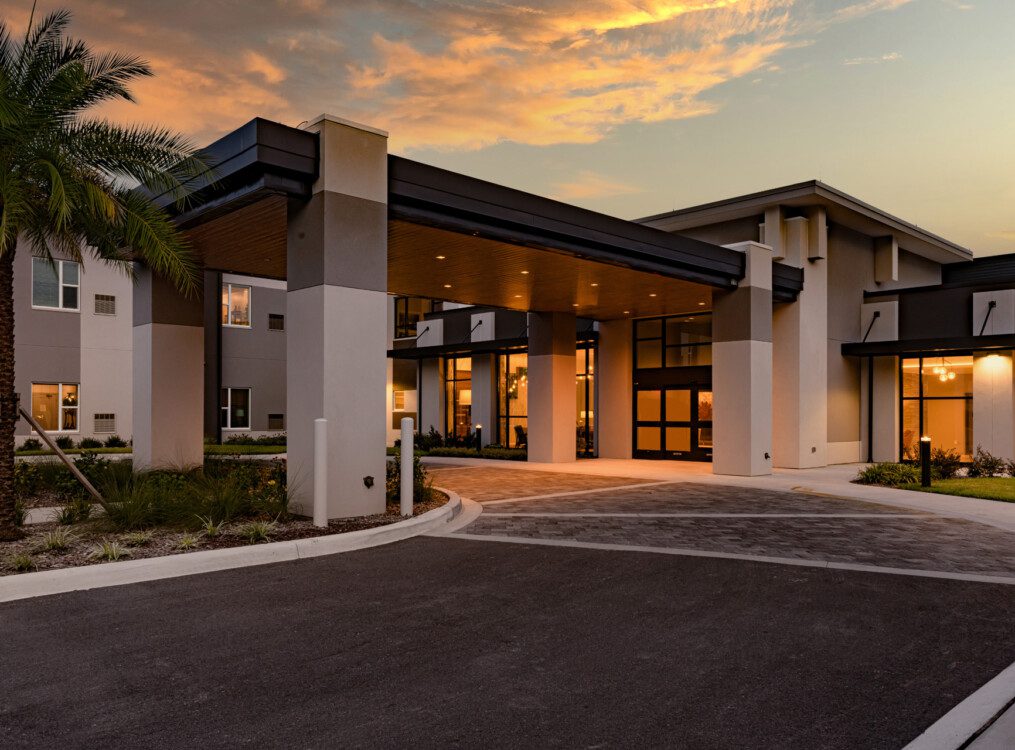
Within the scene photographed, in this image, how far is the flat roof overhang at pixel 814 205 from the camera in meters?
21.2

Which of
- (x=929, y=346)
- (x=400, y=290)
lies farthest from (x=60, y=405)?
(x=929, y=346)

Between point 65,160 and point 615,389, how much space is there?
1976 cm

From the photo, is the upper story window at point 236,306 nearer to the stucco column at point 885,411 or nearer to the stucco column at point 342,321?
the stucco column at point 342,321

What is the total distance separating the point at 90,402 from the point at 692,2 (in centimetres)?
2408

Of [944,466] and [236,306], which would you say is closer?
[944,466]

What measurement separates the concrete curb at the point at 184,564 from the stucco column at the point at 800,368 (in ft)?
49.4

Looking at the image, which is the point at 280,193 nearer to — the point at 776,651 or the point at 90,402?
the point at 776,651

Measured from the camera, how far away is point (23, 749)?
3.73 m

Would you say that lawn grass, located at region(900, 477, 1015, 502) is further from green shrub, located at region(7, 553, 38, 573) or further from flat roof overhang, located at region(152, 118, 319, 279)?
green shrub, located at region(7, 553, 38, 573)

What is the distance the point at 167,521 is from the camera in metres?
9.46

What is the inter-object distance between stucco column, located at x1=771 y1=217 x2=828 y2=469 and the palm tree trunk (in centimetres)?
1909

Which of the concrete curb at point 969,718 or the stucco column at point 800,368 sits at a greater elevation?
the stucco column at point 800,368

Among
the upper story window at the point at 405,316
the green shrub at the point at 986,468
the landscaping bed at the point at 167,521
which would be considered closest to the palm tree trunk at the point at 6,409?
the landscaping bed at the point at 167,521

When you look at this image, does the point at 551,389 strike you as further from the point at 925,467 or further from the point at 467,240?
the point at 925,467
